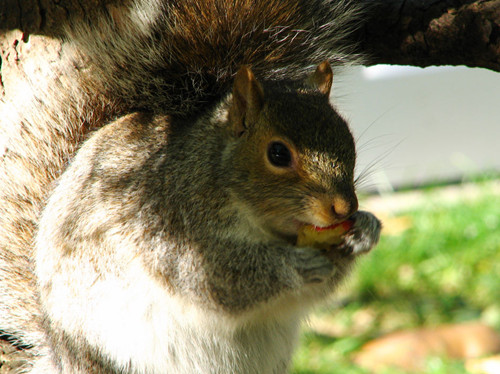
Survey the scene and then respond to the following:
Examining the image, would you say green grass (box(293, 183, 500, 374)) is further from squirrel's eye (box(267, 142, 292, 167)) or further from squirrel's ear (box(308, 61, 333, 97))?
squirrel's eye (box(267, 142, 292, 167))

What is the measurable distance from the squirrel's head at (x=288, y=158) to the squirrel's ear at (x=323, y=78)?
0.08 m

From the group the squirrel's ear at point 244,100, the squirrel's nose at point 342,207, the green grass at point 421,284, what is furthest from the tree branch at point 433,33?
the green grass at point 421,284

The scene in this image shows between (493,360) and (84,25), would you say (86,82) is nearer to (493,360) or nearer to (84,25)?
(84,25)

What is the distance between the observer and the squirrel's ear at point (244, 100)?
1729mm

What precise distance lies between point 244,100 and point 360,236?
0.50 m

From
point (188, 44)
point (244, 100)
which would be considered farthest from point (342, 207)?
point (188, 44)

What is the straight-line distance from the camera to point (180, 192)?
182 centimetres

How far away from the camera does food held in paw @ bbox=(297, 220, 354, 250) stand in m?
1.75

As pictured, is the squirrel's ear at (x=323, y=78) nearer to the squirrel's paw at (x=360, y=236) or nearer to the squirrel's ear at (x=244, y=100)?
the squirrel's ear at (x=244, y=100)

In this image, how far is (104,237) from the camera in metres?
1.81

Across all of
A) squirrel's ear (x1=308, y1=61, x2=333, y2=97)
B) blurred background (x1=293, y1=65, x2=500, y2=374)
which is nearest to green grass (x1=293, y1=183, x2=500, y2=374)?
blurred background (x1=293, y1=65, x2=500, y2=374)

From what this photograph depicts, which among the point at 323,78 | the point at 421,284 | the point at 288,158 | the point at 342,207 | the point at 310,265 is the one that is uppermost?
the point at 323,78

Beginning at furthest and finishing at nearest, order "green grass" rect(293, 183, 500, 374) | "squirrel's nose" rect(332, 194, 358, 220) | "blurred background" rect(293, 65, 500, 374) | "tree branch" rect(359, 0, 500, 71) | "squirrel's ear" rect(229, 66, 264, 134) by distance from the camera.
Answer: "green grass" rect(293, 183, 500, 374) < "blurred background" rect(293, 65, 500, 374) < "tree branch" rect(359, 0, 500, 71) < "squirrel's ear" rect(229, 66, 264, 134) < "squirrel's nose" rect(332, 194, 358, 220)

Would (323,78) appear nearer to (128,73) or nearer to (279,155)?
(279,155)
